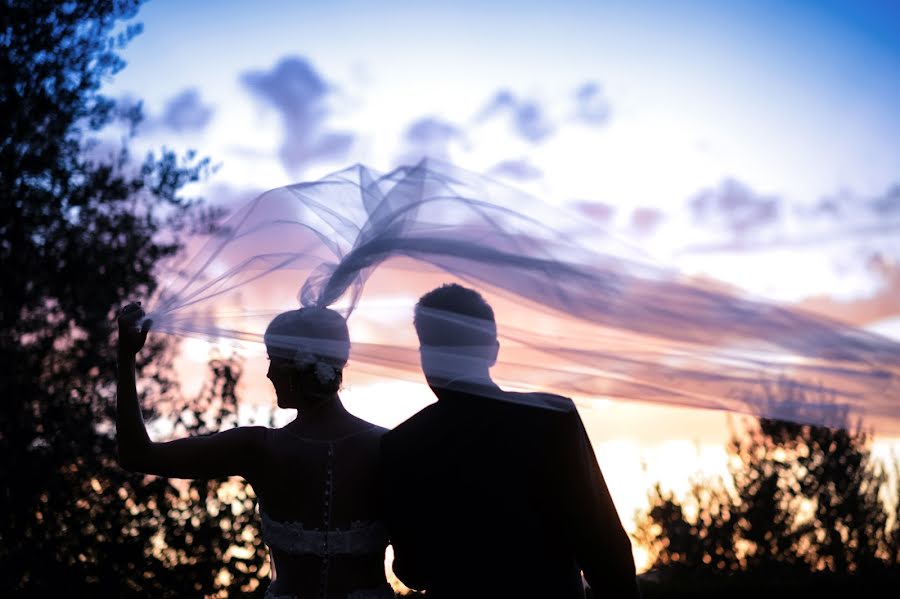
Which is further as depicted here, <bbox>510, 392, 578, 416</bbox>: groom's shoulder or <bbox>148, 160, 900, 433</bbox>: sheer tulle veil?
<bbox>148, 160, 900, 433</bbox>: sheer tulle veil

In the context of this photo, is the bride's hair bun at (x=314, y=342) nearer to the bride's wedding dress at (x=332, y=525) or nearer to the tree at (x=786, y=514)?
the bride's wedding dress at (x=332, y=525)

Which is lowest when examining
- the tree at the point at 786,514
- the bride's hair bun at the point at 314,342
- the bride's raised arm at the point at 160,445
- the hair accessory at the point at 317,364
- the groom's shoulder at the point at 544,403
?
the tree at the point at 786,514

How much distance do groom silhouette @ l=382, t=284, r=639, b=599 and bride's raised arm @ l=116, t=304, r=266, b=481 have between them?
78 cm

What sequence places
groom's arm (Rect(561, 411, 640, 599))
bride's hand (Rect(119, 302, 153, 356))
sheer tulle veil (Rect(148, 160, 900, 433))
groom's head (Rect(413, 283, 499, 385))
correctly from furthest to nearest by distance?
bride's hand (Rect(119, 302, 153, 356)) → sheer tulle veil (Rect(148, 160, 900, 433)) → groom's head (Rect(413, 283, 499, 385)) → groom's arm (Rect(561, 411, 640, 599))

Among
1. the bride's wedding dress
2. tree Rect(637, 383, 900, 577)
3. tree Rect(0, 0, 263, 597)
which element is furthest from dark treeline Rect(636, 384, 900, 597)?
the bride's wedding dress

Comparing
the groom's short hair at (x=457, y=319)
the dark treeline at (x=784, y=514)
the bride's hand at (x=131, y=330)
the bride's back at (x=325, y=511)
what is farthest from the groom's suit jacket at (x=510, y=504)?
the dark treeline at (x=784, y=514)

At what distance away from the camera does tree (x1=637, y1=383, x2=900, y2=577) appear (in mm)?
12984

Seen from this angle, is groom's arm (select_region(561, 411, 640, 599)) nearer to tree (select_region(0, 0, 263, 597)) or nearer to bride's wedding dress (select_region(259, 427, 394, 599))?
bride's wedding dress (select_region(259, 427, 394, 599))

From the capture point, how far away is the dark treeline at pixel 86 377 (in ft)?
24.0

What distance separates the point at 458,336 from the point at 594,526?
0.75 m

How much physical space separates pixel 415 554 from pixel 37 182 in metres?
7.50

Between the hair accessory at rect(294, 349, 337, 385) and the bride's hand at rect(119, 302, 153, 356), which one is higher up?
the bride's hand at rect(119, 302, 153, 356)

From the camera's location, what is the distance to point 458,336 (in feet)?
9.92

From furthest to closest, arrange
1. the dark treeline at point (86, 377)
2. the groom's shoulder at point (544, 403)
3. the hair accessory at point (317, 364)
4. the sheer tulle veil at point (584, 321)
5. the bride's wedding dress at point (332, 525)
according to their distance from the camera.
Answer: the dark treeline at point (86, 377)
the bride's wedding dress at point (332, 525)
the hair accessory at point (317, 364)
the sheer tulle veil at point (584, 321)
the groom's shoulder at point (544, 403)
